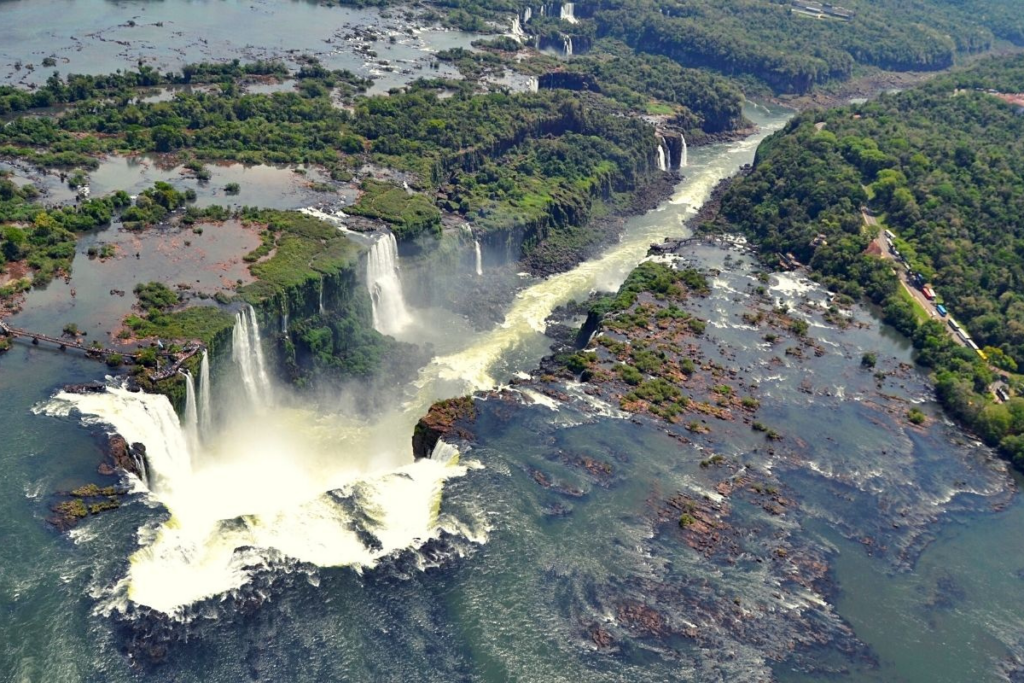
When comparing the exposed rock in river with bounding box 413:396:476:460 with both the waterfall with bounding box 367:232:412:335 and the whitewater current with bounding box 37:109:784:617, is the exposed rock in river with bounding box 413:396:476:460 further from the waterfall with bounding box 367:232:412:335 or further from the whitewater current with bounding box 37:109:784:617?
the waterfall with bounding box 367:232:412:335

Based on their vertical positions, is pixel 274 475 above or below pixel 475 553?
below

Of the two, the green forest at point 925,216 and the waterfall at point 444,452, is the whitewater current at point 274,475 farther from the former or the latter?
the green forest at point 925,216

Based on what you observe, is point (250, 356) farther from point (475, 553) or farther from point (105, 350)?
point (475, 553)

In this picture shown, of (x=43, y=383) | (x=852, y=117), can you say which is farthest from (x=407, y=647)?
(x=852, y=117)

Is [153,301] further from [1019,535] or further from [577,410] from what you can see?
[1019,535]

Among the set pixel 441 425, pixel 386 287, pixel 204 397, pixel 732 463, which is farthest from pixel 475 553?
pixel 386 287
